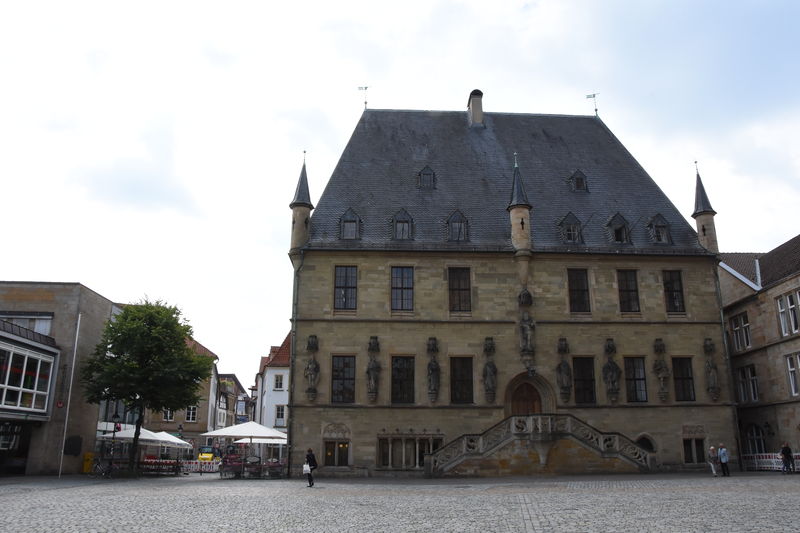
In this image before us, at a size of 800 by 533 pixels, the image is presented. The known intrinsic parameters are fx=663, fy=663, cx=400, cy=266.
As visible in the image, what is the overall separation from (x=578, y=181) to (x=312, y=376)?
16.6m

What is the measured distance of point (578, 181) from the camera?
33.6m

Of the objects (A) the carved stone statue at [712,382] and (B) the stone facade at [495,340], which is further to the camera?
(A) the carved stone statue at [712,382]

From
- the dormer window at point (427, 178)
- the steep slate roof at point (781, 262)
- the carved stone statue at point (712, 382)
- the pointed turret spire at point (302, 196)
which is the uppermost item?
the dormer window at point (427, 178)

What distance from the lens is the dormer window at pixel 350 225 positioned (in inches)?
1186

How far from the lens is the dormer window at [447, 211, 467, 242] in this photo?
30328mm

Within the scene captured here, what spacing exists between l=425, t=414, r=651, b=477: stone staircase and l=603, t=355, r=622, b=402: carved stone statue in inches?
140

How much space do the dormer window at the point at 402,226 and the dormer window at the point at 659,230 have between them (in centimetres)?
1150

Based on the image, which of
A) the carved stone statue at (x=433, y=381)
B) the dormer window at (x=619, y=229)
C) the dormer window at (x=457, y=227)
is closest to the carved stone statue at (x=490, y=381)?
the carved stone statue at (x=433, y=381)

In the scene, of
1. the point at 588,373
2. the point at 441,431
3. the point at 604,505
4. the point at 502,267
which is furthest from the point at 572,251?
the point at 604,505

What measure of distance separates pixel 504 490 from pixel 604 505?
4787 mm

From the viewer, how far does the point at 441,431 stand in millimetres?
27531

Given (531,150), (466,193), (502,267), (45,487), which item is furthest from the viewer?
(531,150)

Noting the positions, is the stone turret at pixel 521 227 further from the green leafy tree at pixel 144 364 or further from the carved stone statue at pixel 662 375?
the green leafy tree at pixel 144 364

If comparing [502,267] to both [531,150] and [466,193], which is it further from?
[531,150]
